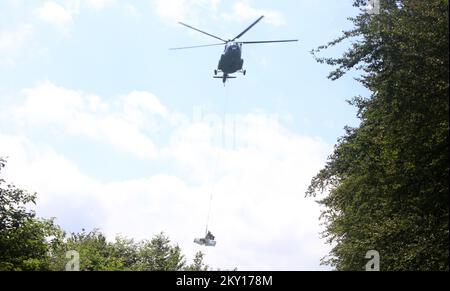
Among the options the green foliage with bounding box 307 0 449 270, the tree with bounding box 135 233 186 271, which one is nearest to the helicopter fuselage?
the green foliage with bounding box 307 0 449 270

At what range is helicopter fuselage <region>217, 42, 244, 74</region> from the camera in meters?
29.2

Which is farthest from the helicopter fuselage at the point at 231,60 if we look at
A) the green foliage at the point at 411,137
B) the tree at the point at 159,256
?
the tree at the point at 159,256

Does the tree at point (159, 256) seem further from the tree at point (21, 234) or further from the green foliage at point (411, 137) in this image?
the green foliage at point (411, 137)

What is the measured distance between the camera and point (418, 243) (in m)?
15.8

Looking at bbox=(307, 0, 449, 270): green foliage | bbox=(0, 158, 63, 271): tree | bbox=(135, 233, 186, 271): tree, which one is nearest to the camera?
bbox=(307, 0, 449, 270): green foliage

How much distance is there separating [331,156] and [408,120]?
709 inches

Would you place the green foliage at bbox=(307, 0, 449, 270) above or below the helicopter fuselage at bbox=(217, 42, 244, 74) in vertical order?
below

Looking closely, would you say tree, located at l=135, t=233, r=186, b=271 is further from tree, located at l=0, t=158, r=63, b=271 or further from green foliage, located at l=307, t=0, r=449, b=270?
green foliage, located at l=307, t=0, r=449, b=270

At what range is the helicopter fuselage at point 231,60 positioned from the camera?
1149 inches

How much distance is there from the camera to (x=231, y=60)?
29250mm

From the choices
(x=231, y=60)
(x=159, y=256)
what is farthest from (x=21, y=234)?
(x=159, y=256)

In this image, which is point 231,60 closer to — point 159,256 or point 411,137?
point 411,137
